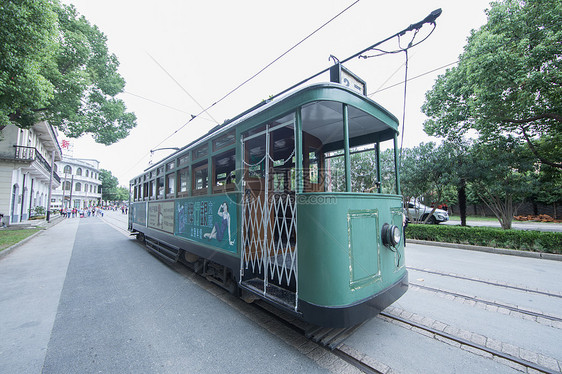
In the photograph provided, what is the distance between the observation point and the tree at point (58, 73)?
620cm

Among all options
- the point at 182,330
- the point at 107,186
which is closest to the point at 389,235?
the point at 182,330

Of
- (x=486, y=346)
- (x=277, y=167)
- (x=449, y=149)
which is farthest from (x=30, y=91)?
(x=449, y=149)

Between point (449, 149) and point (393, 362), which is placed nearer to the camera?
point (393, 362)

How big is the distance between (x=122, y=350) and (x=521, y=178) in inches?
502

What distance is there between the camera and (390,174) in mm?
11094

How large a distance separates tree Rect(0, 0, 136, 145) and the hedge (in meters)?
13.6

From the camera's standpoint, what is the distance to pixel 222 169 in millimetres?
4312

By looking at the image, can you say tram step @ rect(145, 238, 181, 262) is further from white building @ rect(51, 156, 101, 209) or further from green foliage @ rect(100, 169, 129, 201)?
green foliage @ rect(100, 169, 129, 201)

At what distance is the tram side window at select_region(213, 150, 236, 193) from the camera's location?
13.3 ft

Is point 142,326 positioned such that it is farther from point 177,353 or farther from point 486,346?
point 486,346

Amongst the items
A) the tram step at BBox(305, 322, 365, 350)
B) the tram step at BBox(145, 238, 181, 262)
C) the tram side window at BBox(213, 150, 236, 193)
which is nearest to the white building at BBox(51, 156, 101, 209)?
the tram step at BBox(145, 238, 181, 262)

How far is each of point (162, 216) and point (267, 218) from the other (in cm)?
392

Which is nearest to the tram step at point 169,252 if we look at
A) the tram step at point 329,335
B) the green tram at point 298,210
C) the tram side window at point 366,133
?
the green tram at point 298,210

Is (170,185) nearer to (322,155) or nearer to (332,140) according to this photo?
(322,155)
